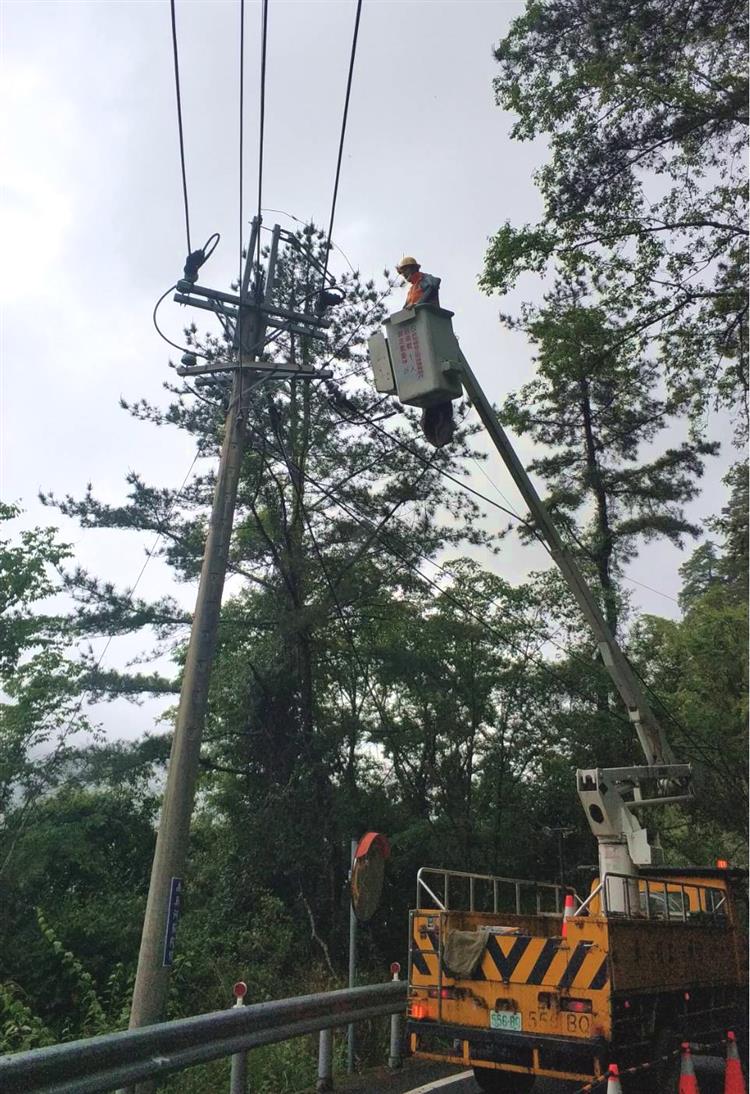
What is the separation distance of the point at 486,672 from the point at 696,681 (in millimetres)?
5445

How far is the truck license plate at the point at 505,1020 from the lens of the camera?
21.3 feet

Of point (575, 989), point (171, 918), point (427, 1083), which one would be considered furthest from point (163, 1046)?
point (427, 1083)

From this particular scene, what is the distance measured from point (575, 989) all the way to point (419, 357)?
210 inches

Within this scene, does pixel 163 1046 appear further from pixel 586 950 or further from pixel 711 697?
pixel 711 697

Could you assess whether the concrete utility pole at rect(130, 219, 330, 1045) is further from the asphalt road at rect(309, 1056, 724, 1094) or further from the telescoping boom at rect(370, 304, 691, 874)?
the telescoping boom at rect(370, 304, 691, 874)

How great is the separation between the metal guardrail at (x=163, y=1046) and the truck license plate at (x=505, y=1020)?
50.8 inches

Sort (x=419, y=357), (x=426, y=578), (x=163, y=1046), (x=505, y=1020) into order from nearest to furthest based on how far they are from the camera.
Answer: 1. (x=163, y=1046)
2. (x=505, y=1020)
3. (x=419, y=357)
4. (x=426, y=578)

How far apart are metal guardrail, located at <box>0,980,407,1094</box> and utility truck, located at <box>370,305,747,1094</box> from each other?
932mm

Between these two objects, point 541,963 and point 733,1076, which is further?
point 733,1076

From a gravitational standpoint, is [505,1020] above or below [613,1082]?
above

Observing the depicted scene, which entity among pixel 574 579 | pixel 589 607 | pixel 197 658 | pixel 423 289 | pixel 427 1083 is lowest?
pixel 427 1083

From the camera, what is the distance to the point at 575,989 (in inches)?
247

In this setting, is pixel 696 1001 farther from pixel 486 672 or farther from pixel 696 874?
pixel 486 672

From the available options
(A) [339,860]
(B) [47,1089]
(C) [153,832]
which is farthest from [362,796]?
(B) [47,1089]
